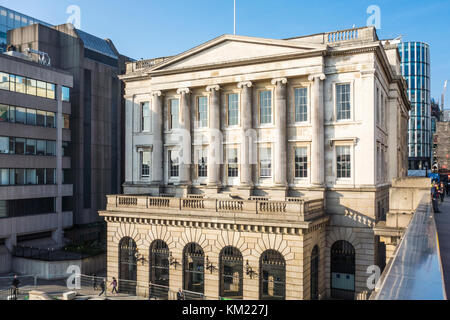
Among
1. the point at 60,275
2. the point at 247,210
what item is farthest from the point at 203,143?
the point at 60,275

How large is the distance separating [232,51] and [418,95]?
110259mm

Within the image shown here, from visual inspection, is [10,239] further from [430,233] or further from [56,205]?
[430,233]

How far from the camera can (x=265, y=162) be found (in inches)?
1294

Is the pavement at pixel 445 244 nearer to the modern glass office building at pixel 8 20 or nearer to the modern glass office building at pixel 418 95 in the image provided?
the modern glass office building at pixel 8 20

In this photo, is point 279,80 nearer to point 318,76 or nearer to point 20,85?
point 318,76

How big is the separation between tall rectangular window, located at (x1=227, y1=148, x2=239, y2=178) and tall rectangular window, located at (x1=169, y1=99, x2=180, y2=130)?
6.42m

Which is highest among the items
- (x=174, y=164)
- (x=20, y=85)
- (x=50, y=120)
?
(x=20, y=85)

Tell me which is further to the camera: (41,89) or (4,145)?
(41,89)

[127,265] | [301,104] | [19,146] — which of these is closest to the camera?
[301,104]

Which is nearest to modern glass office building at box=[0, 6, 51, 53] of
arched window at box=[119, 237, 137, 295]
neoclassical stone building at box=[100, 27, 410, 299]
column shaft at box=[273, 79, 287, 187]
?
neoclassical stone building at box=[100, 27, 410, 299]

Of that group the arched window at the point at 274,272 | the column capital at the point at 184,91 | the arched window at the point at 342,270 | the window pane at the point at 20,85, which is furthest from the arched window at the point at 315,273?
the window pane at the point at 20,85

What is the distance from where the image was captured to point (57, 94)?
44.2m

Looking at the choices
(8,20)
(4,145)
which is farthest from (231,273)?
(8,20)
